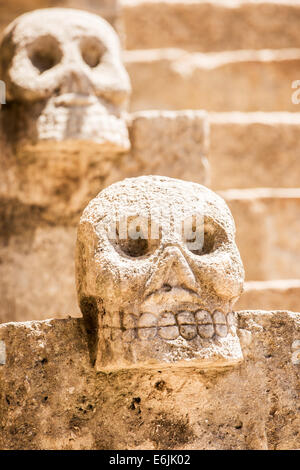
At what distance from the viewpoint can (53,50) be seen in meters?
2.61

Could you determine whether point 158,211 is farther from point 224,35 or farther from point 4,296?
point 224,35

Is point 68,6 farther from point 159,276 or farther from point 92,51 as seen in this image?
point 159,276

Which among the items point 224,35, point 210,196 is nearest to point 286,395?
point 210,196

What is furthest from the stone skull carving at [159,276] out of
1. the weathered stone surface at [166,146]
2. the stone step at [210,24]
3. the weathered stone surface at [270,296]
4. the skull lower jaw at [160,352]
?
the stone step at [210,24]

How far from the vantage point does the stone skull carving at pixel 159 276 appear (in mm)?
1719

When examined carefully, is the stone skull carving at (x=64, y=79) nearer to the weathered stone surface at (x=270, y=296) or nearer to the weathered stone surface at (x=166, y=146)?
the weathered stone surface at (x=166, y=146)

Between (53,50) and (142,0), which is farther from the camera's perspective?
(142,0)

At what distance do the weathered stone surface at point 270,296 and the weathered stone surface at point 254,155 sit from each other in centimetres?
65

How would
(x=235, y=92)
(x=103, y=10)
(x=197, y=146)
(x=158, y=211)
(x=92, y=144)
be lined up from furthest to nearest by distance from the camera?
1. (x=235, y=92)
2. (x=103, y=10)
3. (x=197, y=146)
4. (x=92, y=144)
5. (x=158, y=211)

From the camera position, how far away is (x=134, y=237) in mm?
1799

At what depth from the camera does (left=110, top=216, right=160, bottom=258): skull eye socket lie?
178cm

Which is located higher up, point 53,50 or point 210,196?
point 53,50

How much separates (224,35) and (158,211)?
2.43m

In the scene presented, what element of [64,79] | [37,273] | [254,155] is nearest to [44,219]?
[37,273]
